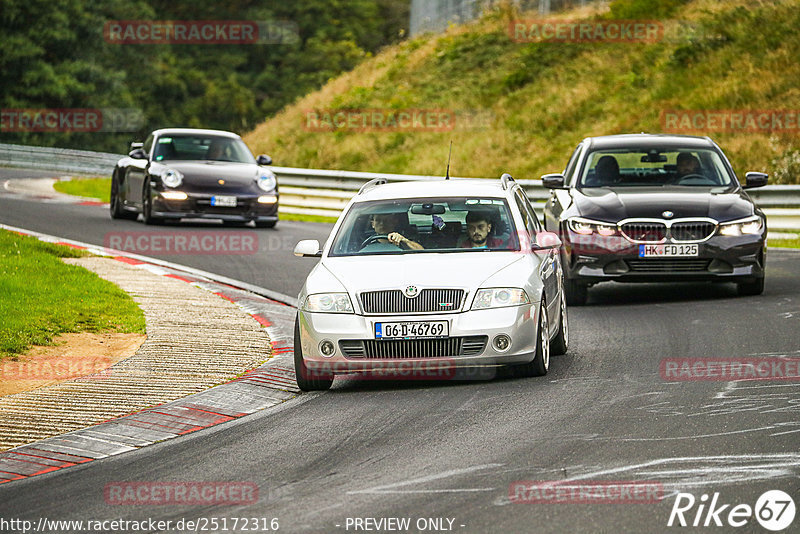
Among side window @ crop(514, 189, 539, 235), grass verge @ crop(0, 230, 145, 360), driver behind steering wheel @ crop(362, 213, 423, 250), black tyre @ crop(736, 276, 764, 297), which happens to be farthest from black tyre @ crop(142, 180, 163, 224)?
driver behind steering wheel @ crop(362, 213, 423, 250)

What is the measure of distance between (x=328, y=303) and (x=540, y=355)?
1.59 m

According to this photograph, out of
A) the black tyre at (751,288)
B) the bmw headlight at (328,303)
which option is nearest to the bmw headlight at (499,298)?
the bmw headlight at (328,303)

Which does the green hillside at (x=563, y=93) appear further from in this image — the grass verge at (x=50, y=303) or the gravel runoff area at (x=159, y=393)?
the gravel runoff area at (x=159, y=393)

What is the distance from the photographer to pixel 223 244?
20.3m

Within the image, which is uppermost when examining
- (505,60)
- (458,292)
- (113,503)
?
(505,60)

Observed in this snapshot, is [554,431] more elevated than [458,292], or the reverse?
[458,292]

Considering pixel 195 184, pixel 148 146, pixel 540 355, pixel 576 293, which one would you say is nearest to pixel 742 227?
pixel 576 293

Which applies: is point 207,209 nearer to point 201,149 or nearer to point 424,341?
point 201,149

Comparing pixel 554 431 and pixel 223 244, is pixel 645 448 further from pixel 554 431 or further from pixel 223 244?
pixel 223 244

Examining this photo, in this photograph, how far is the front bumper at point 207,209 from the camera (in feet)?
73.0

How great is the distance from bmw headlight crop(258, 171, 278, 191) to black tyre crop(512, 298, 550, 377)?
13.3 meters

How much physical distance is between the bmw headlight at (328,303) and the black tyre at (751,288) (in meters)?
6.13

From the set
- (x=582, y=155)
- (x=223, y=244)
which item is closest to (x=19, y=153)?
(x=223, y=244)

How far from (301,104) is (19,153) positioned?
9591mm
